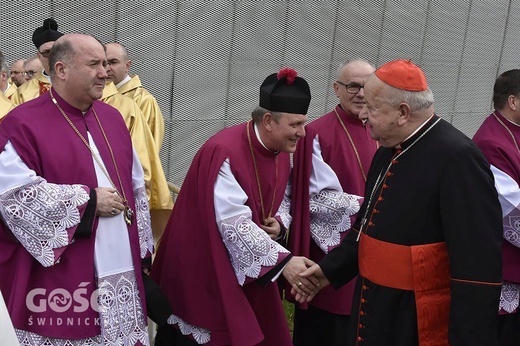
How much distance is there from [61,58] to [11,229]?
3.03 ft

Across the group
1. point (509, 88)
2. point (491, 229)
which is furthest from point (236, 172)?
point (509, 88)

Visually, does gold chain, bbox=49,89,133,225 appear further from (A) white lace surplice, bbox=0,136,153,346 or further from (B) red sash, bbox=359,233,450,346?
(B) red sash, bbox=359,233,450,346

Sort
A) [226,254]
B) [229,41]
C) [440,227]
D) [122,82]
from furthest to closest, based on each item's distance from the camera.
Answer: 1. [229,41]
2. [122,82]
3. [226,254]
4. [440,227]

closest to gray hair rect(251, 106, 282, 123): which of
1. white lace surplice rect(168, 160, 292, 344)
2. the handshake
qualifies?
white lace surplice rect(168, 160, 292, 344)

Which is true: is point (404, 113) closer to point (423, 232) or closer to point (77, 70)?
point (423, 232)

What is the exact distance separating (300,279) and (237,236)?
40 centimetres

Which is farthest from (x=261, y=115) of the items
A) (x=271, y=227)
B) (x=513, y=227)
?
(x=513, y=227)

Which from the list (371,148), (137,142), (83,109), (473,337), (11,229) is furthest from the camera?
(137,142)

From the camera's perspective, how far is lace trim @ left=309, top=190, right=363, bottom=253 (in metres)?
4.85

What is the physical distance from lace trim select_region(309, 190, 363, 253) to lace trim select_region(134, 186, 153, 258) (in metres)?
1.02

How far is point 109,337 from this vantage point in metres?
4.06

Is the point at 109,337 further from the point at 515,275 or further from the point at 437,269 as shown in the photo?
the point at 515,275

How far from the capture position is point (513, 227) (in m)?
4.66

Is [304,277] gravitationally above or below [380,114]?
below
